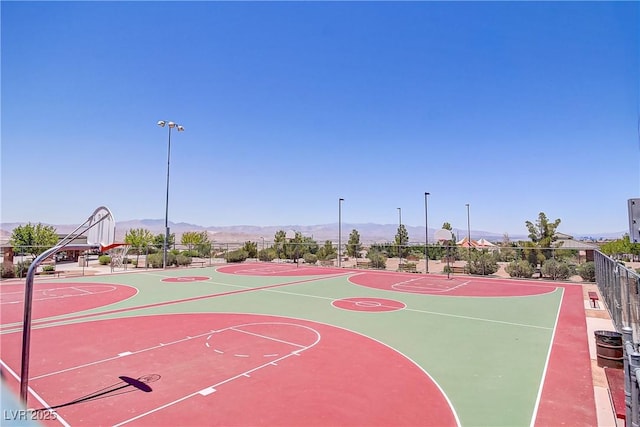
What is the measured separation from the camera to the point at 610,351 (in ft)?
25.4

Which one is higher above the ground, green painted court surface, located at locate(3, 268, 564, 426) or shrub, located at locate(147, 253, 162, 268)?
shrub, located at locate(147, 253, 162, 268)

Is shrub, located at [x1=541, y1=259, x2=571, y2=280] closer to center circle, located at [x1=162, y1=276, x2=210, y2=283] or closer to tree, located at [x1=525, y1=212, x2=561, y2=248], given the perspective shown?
tree, located at [x1=525, y1=212, x2=561, y2=248]

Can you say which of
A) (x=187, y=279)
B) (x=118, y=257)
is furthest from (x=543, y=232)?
(x=118, y=257)

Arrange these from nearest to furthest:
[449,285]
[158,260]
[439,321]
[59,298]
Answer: [439,321] → [59,298] → [449,285] → [158,260]

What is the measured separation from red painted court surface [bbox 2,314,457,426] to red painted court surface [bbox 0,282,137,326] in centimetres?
318

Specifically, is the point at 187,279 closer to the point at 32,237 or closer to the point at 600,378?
the point at 600,378

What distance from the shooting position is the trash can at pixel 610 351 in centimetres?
770

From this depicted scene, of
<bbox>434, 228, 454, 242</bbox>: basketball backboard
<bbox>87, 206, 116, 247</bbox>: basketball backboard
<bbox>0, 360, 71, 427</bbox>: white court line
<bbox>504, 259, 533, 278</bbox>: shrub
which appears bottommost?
<bbox>0, 360, 71, 427</bbox>: white court line

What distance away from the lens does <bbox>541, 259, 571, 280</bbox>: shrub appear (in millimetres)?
22547

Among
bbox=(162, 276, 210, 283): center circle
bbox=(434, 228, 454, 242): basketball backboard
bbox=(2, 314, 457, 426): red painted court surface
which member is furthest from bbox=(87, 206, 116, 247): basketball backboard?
bbox=(434, 228, 454, 242): basketball backboard

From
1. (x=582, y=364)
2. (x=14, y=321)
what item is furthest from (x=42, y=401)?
(x=582, y=364)

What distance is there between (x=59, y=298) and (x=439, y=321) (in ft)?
50.8

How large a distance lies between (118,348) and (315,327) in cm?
516

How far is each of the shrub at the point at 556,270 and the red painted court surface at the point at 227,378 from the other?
18.4 meters
